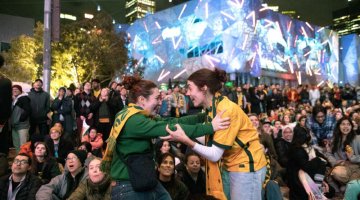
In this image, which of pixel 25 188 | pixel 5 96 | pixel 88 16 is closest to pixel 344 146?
pixel 25 188

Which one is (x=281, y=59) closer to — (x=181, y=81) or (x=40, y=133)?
(x=181, y=81)

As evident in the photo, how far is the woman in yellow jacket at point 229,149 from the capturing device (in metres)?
2.56

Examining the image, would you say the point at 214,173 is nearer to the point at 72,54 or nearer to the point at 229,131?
the point at 229,131

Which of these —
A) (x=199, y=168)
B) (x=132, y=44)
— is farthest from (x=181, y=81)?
(x=199, y=168)

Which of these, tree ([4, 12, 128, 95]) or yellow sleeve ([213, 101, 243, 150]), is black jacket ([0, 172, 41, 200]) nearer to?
yellow sleeve ([213, 101, 243, 150])

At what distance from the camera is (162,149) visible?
5.79 m

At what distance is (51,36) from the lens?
24.3 feet

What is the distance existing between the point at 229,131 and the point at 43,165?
13.1ft

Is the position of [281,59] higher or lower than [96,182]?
higher

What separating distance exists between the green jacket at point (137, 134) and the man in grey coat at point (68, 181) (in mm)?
2262

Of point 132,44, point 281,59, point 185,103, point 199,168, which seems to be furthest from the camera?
point 132,44

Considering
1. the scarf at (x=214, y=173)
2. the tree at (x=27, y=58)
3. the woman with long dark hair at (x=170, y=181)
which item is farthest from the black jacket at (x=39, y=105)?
the tree at (x=27, y=58)

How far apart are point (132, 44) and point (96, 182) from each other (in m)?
32.5

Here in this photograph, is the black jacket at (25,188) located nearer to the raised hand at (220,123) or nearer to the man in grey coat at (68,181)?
the man in grey coat at (68,181)
